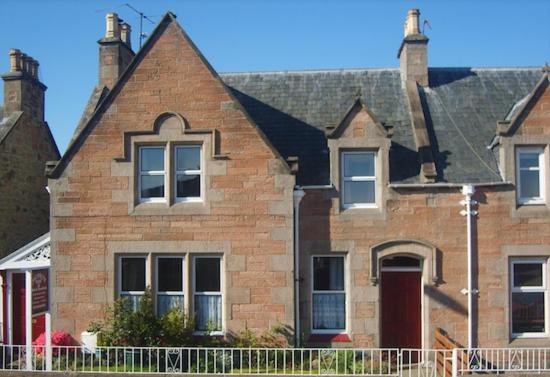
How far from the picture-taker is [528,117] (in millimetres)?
15930

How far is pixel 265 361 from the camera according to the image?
1437 cm

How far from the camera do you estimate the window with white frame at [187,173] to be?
Answer: 15.8 meters

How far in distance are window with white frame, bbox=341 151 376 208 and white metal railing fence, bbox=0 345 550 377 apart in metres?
4.16

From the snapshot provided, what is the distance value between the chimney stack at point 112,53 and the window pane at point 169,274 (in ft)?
25.0

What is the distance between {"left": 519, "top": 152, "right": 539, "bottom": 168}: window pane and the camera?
16.1 meters

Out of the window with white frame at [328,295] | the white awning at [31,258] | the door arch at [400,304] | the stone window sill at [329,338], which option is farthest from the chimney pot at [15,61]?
the door arch at [400,304]

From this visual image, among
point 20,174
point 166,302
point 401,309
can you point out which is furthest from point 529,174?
point 20,174

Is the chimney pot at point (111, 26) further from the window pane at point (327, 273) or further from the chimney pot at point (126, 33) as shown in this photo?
the window pane at point (327, 273)

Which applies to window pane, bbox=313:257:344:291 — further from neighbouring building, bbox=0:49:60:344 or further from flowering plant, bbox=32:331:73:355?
neighbouring building, bbox=0:49:60:344

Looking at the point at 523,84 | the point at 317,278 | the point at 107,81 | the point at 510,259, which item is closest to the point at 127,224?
the point at 317,278

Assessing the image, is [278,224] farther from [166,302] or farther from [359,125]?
[166,302]

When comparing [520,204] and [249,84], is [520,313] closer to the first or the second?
[520,204]

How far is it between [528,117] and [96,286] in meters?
13.0

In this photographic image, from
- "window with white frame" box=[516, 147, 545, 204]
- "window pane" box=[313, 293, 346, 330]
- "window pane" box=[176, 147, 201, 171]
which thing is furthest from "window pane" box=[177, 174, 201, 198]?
"window with white frame" box=[516, 147, 545, 204]
